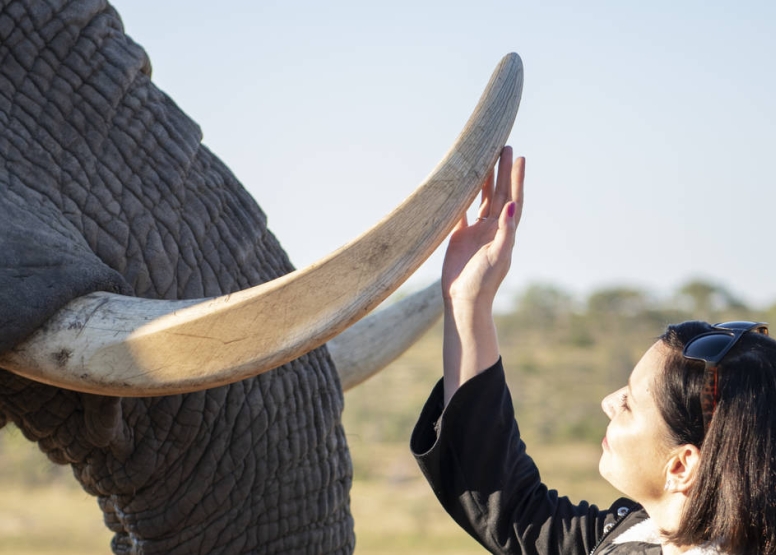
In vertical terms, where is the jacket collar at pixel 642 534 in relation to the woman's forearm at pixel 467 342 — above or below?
below

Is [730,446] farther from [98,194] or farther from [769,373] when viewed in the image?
[98,194]

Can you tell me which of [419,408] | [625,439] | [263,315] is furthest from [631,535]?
[419,408]

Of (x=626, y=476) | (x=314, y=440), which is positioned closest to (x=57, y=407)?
(x=314, y=440)

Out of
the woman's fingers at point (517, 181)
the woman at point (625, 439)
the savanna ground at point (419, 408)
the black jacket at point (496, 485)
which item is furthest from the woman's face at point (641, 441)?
the savanna ground at point (419, 408)

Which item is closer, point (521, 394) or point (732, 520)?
point (732, 520)

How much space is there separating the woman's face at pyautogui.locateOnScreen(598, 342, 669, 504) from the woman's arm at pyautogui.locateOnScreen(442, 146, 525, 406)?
0.29 m

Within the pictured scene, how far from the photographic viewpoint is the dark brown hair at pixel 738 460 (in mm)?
2020

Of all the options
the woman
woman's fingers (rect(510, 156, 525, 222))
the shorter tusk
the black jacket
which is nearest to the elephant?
woman's fingers (rect(510, 156, 525, 222))

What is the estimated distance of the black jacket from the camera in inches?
94.0

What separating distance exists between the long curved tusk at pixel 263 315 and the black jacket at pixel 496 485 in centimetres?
39

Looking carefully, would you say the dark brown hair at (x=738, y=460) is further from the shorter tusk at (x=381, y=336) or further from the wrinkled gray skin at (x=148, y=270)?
the shorter tusk at (x=381, y=336)

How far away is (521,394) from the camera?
74.8 ft

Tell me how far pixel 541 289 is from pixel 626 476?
32.2m

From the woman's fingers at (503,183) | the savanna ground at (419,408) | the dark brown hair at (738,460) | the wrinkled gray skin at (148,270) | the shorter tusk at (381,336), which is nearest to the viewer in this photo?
the dark brown hair at (738,460)
